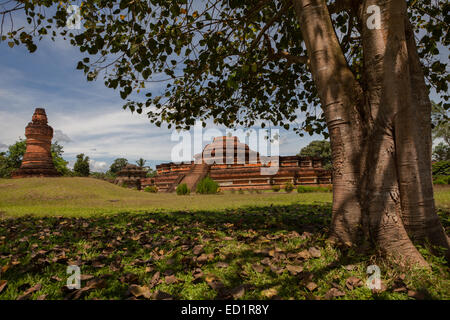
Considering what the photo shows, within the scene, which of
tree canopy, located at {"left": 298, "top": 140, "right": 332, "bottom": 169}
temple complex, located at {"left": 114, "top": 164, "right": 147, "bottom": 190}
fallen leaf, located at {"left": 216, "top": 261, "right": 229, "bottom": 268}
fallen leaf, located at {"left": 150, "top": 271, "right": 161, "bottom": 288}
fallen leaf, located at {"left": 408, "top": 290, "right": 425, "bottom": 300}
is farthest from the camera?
tree canopy, located at {"left": 298, "top": 140, "right": 332, "bottom": 169}

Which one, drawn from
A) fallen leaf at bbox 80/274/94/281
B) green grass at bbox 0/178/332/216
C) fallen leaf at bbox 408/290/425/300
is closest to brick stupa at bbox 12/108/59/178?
green grass at bbox 0/178/332/216

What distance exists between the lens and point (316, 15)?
10.6ft

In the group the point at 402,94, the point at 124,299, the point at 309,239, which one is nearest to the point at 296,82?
the point at 402,94

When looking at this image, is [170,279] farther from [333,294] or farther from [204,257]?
[333,294]

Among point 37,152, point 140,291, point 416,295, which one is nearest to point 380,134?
point 416,295

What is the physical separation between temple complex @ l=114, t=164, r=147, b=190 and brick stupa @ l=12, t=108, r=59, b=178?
15316 millimetres

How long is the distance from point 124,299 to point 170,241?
1659mm

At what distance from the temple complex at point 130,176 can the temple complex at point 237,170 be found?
28.9ft

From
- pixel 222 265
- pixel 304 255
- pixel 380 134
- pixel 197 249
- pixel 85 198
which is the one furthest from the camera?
pixel 85 198

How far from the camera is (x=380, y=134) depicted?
2896mm

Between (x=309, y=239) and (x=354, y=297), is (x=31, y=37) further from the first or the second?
(x=354, y=297)

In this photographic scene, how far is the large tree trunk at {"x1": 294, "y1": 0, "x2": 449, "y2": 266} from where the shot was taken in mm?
2764

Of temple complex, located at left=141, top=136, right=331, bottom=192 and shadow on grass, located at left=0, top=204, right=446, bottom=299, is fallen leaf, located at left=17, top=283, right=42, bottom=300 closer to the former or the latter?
shadow on grass, located at left=0, top=204, right=446, bottom=299

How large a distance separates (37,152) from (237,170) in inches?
648
